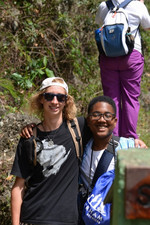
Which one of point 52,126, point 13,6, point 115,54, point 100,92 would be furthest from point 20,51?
point 52,126

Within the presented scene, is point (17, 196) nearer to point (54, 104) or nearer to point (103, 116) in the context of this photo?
point (54, 104)

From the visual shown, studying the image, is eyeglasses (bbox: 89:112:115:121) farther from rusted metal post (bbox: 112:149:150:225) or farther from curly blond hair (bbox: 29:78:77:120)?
rusted metal post (bbox: 112:149:150:225)

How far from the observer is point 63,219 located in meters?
2.25

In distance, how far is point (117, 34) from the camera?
3125 mm

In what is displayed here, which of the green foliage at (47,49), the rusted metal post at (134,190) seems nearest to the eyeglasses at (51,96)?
the rusted metal post at (134,190)

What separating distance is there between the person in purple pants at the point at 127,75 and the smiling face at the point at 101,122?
0.98m

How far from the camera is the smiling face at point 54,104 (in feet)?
8.16

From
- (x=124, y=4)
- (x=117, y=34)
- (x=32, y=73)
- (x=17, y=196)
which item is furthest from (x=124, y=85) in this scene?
(x=32, y=73)

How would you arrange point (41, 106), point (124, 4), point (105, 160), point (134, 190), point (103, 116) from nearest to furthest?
point (134, 190) → point (105, 160) → point (103, 116) → point (41, 106) → point (124, 4)

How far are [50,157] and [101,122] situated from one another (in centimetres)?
50

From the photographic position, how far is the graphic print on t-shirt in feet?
7.62

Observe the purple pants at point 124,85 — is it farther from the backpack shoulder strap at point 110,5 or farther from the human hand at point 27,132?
the human hand at point 27,132

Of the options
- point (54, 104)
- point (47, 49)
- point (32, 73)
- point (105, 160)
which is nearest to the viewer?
point (105, 160)

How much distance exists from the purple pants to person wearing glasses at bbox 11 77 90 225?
3.66ft
